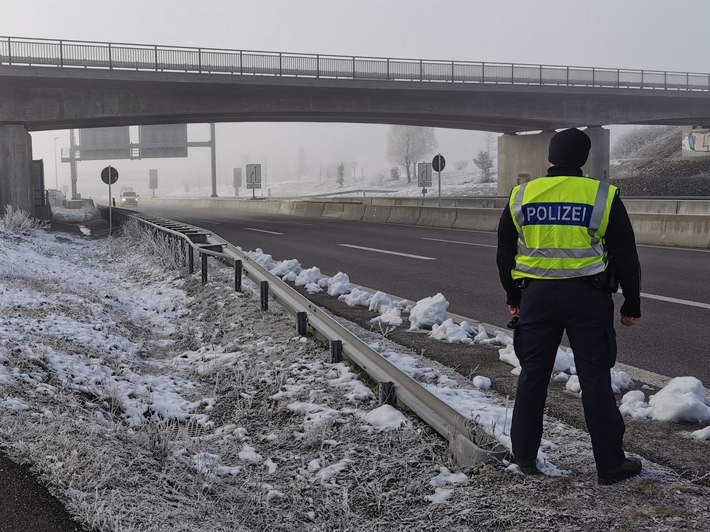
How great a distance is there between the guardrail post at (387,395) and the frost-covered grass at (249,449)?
0.12m

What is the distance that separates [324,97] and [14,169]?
51.0 feet

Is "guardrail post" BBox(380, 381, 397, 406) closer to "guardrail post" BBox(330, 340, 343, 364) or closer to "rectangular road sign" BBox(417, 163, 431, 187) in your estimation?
"guardrail post" BBox(330, 340, 343, 364)

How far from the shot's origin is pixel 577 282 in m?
3.60

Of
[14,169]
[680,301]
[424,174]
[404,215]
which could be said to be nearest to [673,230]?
[680,301]

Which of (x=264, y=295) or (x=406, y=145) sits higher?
(x=406, y=145)

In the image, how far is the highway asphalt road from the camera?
22.0ft

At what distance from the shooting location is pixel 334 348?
5859mm

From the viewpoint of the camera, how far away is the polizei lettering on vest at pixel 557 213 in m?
3.56

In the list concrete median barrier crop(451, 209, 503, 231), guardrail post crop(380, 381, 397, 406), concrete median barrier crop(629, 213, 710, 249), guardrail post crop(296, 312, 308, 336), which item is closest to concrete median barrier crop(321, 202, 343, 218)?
concrete median barrier crop(451, 209, 503, 231)

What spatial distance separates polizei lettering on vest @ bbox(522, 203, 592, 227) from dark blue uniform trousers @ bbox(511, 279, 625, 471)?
30 cm

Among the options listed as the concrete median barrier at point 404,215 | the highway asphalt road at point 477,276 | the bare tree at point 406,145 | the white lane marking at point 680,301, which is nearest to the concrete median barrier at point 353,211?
the concrete median barrier at point 404,215

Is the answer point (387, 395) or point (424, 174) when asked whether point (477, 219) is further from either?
point (387, 395)

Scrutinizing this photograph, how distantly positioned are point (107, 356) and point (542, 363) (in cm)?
427

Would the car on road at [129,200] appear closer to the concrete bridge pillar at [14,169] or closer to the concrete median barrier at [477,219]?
the concrete bridge pillar at [14,169]
